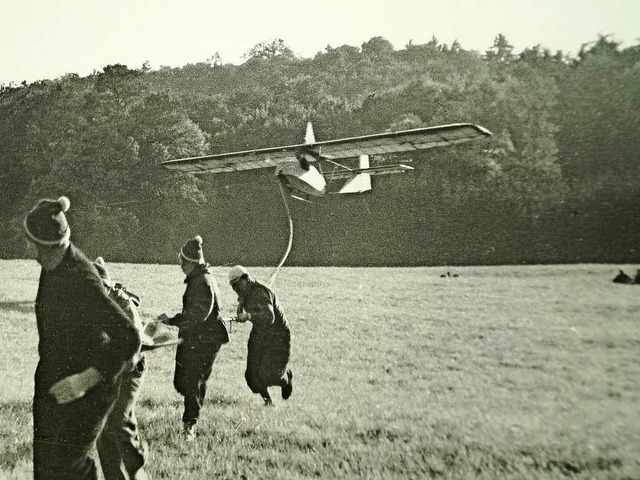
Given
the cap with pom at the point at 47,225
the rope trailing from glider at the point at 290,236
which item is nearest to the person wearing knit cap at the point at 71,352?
the cap with pom at the point at 47,225

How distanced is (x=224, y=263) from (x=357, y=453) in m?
1.86

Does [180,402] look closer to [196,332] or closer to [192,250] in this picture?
[196,332]

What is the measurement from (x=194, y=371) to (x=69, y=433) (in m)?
1.23

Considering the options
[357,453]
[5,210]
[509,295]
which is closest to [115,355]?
[357,453]

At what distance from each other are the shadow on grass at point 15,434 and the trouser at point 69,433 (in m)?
1.12

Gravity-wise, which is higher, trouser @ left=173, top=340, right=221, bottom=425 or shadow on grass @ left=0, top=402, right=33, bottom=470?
trouser @ left=173, top=340, right=221, bottom=425

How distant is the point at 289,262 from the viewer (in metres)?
3.66

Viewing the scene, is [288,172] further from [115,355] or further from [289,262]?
[115,355]

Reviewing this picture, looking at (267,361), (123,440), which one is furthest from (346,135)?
(123,440)

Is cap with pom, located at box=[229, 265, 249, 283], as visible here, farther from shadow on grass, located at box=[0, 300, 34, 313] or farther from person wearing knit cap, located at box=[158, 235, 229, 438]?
shadow on grass, located at box=[0, 300, 34, 313]

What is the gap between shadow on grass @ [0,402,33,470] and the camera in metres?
2.75

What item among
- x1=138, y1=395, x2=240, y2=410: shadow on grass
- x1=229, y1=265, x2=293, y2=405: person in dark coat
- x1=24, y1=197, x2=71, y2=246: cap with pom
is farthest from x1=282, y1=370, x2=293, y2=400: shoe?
x1=24, y1=197, x2=71, y2=246: cap with pom

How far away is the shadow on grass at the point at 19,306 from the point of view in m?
3.84

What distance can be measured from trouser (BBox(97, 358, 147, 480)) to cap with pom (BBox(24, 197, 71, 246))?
773 millimetres
